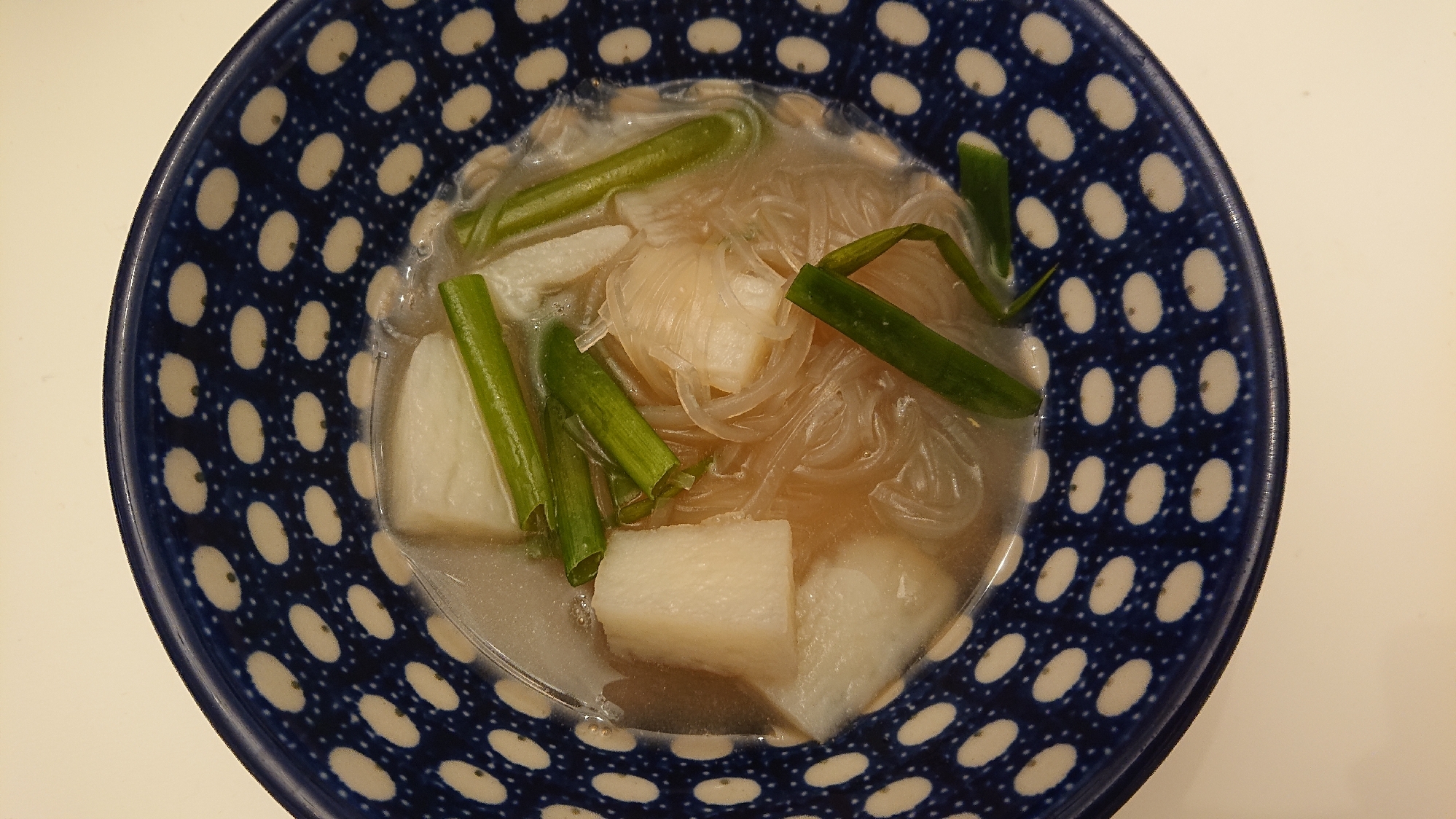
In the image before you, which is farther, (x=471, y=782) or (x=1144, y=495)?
(x=1144, y=495)

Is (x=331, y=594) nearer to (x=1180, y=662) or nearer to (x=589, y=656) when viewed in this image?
(x=589, y=656)

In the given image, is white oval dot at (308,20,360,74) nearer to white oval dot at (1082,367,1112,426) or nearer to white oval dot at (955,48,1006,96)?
white oval dot at (955,48,1006,96)

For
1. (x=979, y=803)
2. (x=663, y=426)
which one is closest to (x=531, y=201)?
(x=663, y=426)

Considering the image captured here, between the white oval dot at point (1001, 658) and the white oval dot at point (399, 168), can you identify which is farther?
the white oval dot at point (399, 168)

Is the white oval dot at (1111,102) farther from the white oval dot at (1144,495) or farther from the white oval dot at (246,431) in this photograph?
the white oval dot at (246,431)

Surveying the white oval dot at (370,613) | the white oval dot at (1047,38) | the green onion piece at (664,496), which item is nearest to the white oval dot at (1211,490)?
the white oval dot at (1047,38)

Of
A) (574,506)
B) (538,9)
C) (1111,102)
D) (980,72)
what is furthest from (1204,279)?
(538,9)

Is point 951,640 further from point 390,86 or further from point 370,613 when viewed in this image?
point 390,86

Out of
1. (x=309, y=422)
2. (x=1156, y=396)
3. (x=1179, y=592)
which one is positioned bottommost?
(x=1179, y=592)
